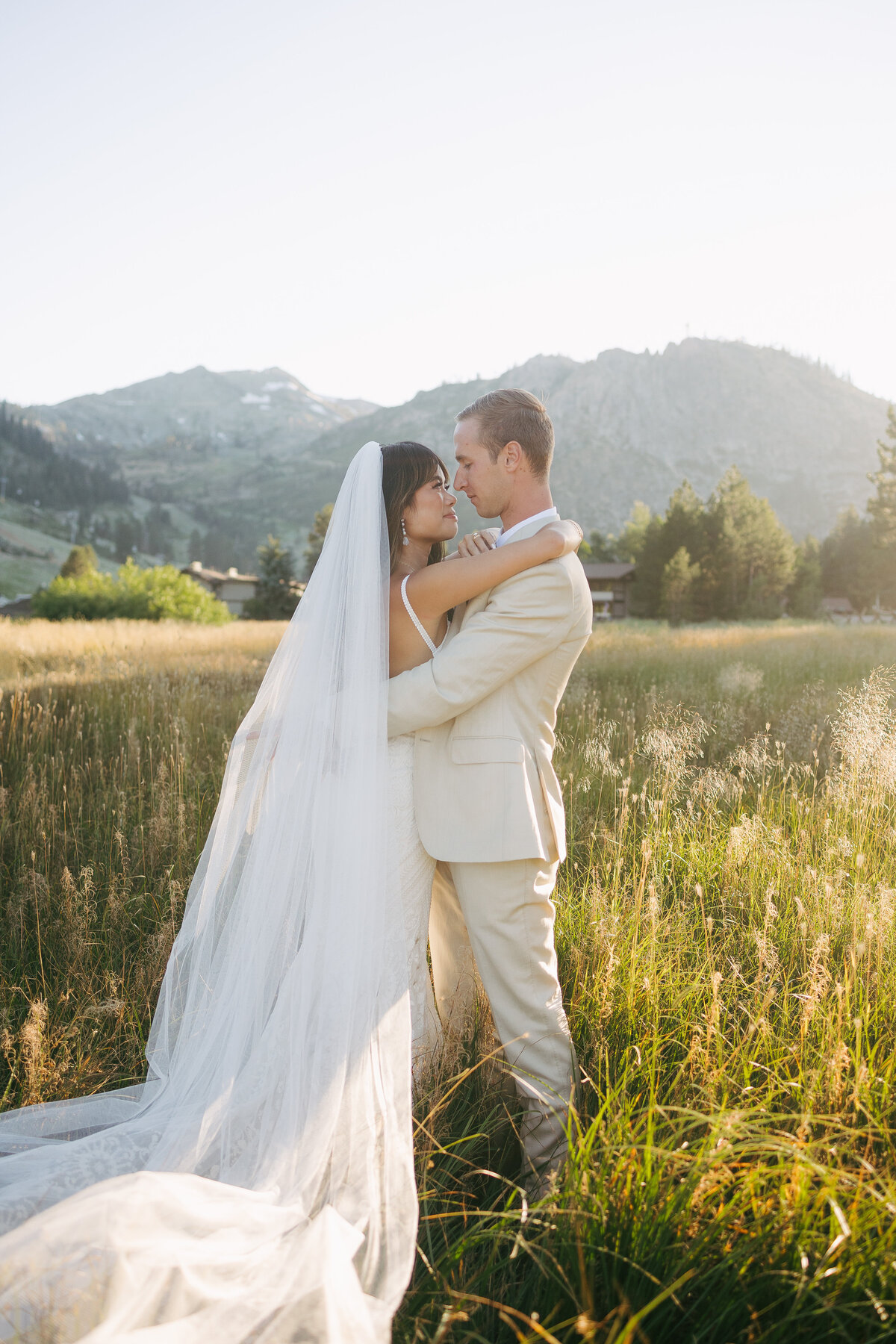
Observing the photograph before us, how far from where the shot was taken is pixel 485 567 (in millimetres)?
2758

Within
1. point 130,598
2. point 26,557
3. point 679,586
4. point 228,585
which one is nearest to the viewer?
point 130,598

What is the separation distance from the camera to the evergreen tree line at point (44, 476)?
14875 centimetres

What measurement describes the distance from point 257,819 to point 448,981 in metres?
1.05

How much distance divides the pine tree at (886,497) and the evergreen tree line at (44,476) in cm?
14429

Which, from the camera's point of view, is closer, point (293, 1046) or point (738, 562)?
point (293, 1046)

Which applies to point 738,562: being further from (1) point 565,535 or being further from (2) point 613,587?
(1) point 565,535

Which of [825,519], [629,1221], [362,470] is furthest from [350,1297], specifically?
[825,519]

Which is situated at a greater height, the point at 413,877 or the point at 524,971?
the point at 413,877

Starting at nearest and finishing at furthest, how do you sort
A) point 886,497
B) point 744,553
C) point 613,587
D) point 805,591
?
point 886,497 → point 744,553 → point 805,591 → point 613,587

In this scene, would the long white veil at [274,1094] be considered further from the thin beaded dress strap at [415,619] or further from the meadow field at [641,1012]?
the meadow field at [641,1012]

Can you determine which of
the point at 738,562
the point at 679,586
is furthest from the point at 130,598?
the point at 738,562

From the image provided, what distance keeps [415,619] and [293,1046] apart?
1.53m

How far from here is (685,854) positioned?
4.46m

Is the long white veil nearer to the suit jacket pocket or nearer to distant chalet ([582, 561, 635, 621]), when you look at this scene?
the suit jacket pocket
